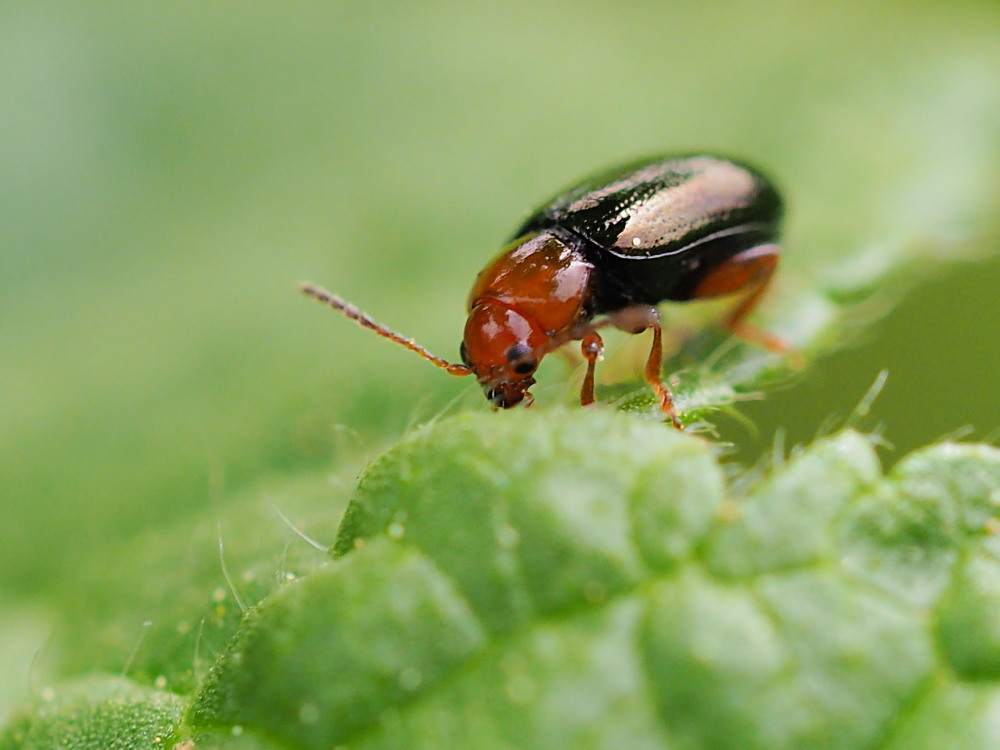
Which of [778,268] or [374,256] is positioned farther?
[374,256]

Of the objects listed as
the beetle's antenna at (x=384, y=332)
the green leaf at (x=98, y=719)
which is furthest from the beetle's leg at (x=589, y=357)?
the green leaf at (x=98, y=719)

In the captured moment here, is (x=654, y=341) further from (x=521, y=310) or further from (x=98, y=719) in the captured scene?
(x=98, y=719)

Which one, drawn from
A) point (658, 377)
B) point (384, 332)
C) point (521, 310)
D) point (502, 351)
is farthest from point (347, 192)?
point (658, 377)

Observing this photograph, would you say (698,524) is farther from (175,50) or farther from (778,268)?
(175,50)

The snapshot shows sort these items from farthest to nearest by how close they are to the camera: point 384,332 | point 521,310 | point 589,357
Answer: point 384,332, point 521,310, point 589,357

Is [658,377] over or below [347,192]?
below

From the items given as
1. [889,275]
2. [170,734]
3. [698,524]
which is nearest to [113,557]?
[170,734]

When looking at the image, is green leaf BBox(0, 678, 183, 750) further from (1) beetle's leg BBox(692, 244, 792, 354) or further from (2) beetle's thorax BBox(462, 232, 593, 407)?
(1) beetle's leg BBox(692, 244, 792, 354)

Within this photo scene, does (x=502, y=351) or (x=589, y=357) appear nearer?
(x=589, y=357)
